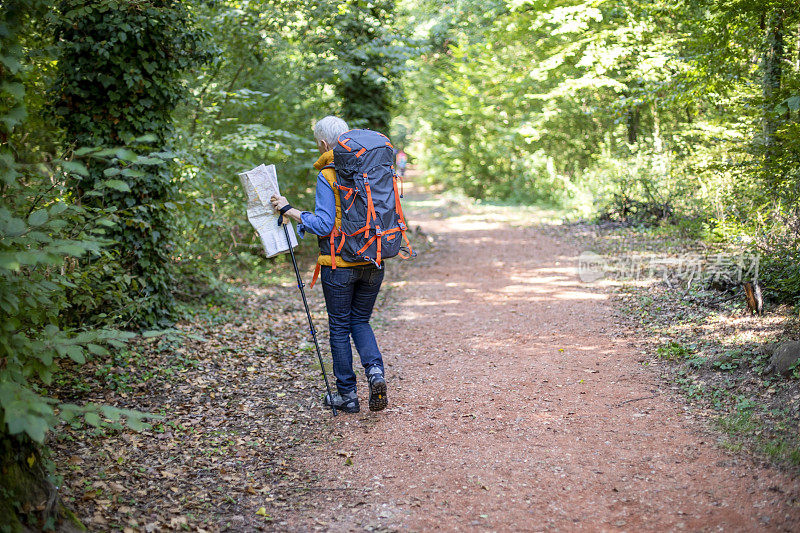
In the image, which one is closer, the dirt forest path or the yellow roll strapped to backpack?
the dirt forest path

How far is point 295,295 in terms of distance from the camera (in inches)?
361

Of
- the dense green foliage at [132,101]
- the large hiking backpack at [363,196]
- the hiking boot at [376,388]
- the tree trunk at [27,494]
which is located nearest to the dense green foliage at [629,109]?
the large hiking backpack at [363,196]

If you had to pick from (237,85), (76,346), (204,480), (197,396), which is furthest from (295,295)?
(76,346)

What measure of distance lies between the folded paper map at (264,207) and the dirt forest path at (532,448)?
1.56m

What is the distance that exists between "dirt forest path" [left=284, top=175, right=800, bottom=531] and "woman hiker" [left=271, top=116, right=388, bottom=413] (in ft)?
0.95

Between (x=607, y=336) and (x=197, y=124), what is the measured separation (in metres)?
6.25

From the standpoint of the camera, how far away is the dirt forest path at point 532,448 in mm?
3211

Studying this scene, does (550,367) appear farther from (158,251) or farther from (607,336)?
(158,251)

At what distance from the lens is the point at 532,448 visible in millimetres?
4062

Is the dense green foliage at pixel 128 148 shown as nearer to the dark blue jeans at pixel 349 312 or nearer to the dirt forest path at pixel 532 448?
the dark blue jeans at pixel 349 312

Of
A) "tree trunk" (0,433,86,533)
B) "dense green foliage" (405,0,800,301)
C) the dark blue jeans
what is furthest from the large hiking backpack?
"dense green foliage" (405,0,800,301)

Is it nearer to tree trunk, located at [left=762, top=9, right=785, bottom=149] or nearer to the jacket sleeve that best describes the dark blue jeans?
the jacket sleeve

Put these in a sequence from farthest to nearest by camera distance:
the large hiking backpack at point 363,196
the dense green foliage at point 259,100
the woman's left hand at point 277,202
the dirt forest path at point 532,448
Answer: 1. the dense green foliage at point 259,100
2. the woman's left hand at point 277,202
3. the large hiking backpack at point 363,196
4. the dirt forest path at point 532,448

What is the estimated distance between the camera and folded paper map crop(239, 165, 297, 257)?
4.63 metres
